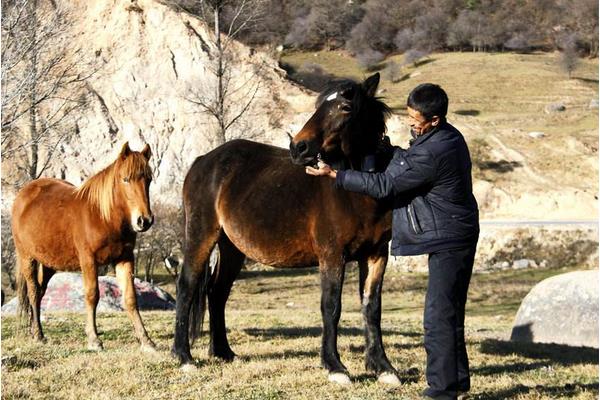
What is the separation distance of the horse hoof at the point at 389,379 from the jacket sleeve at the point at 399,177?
213 cm

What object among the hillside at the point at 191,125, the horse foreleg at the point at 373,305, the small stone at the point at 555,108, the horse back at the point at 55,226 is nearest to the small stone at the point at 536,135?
the hillside at the point at 191,125

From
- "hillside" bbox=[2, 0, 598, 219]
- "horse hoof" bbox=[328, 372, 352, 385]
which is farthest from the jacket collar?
"hillside" bbox=[2, 0, 598, 219]

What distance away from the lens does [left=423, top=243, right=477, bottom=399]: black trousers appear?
5.40 meters

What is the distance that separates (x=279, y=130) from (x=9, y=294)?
20.1 metres

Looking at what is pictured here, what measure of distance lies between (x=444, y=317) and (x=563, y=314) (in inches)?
383

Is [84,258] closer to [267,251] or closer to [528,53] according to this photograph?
[267,251]

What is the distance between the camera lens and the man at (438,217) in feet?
17.6

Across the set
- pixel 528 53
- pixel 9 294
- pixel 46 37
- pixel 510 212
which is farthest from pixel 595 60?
pixel 46 37

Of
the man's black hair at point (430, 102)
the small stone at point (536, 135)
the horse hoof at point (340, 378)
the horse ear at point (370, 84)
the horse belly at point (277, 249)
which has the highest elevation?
the small stone at point (536, 135)

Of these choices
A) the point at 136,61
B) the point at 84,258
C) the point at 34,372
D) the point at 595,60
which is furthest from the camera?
the point at 595,60

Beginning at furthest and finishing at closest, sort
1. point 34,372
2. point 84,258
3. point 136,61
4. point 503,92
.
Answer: point 503,92 < point 136,61 < point 84,258 < point 34,372

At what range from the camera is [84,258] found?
8898mm

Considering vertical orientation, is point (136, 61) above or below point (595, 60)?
below

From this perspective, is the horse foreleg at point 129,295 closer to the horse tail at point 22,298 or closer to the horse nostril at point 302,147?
the horse tail at point 22,298
